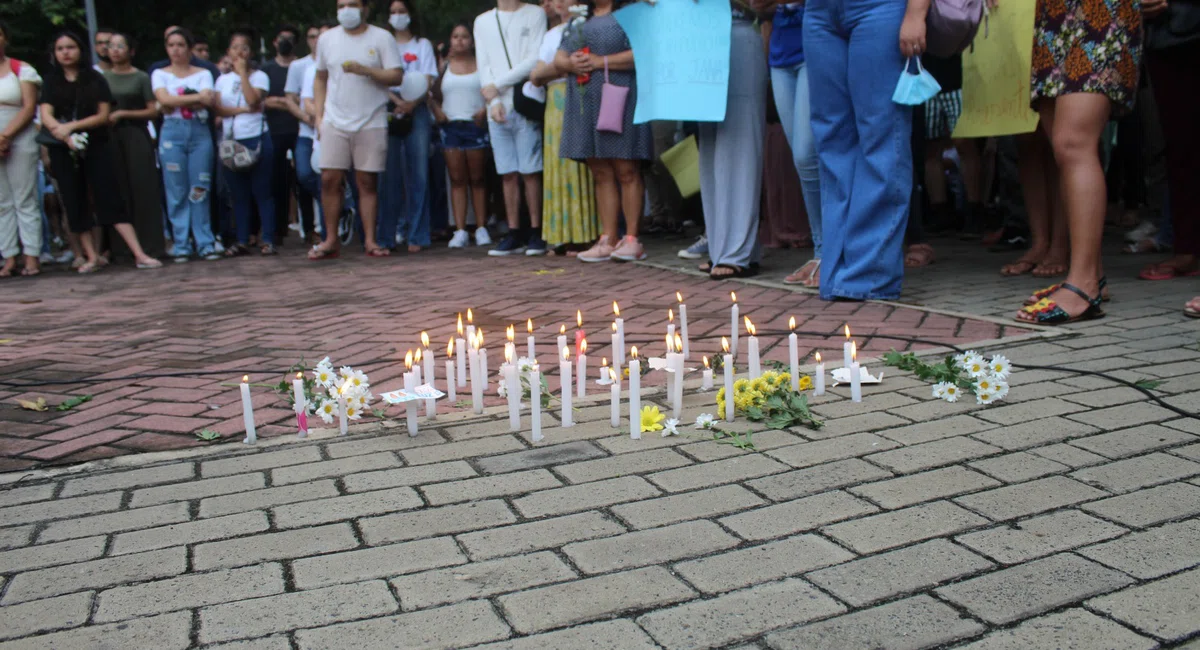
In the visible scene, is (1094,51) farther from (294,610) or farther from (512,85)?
(512,85)

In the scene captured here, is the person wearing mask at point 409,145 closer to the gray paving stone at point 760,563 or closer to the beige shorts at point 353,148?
the beige shorts at point 353,148

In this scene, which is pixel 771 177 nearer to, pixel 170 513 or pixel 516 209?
pixel 516 209

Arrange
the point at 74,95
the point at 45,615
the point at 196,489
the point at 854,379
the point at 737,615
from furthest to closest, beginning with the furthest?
the point at 74,95 < the point at 854,379 < the point at 196,489 < the point at 45,615 < the point at 737,615

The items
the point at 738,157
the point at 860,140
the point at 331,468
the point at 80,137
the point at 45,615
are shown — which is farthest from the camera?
the point at 80,137

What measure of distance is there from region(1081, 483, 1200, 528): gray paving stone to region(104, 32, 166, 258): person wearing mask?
870cm

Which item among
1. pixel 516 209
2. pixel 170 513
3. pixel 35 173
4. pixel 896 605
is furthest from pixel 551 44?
pixel 896 605

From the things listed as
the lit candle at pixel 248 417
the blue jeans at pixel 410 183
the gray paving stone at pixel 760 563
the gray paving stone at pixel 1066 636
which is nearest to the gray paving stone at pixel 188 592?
the gray paving stone at pixel 760 563

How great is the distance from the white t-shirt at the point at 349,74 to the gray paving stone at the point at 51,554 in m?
6.83

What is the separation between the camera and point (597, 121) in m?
7.41

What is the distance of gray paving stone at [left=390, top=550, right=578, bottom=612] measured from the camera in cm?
199

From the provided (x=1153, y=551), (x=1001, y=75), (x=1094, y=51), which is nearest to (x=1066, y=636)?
(x=1153, y=551)

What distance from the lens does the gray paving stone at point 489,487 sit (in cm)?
255

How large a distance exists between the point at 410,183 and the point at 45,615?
8427mm

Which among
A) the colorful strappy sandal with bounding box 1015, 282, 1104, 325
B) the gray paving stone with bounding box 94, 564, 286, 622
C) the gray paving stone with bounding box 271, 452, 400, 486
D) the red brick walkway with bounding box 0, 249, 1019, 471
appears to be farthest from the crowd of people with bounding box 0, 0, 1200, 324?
the gray paving stone with bounding box 94, 564, 286, 622
